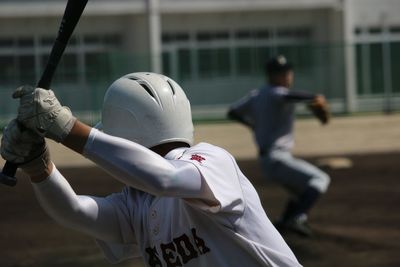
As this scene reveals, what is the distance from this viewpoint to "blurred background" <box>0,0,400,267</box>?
18964 millimetres

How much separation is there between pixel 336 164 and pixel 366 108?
1477 cm

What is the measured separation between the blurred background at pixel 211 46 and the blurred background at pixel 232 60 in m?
0.04

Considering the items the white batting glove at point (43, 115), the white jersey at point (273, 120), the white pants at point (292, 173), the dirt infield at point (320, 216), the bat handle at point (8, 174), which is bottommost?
the dirt infield at point (320, 216)

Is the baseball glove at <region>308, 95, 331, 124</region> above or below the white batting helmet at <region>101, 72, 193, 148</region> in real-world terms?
below

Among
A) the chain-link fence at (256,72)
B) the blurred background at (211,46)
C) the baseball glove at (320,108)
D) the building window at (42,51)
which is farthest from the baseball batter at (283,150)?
the building window at (42,51)

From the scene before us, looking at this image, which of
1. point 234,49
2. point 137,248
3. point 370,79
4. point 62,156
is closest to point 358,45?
point 370,79

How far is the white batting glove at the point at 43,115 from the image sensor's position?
2.56 m

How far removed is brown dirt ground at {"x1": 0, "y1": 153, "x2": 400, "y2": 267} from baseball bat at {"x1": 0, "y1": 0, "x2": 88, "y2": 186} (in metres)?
4.89

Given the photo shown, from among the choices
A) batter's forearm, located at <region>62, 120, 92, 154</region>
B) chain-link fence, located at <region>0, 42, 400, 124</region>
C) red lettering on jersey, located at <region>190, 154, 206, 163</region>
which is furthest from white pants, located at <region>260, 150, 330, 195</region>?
chain-link fence, located at <region>0, 42, 400, 124</region>

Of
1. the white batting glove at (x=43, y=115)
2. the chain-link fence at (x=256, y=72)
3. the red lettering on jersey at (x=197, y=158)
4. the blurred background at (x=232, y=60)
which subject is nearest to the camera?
the white batting glove at (x=43, y=115)

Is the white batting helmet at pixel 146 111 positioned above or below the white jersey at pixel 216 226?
above

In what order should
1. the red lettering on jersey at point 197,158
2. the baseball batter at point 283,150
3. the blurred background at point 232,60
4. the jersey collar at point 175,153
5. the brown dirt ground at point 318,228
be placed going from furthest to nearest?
the blurred background at point 232,60 → the baseball batter at point 283,150 → the brown dirt ground at point 318,228 → the jersey collar at point 175,153 → the red lettering on jersey at point 197,158

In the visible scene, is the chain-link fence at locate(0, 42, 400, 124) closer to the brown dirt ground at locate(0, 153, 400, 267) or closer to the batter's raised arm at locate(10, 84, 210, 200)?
the brown dirt ground at locate(0, 153, 400, 267)

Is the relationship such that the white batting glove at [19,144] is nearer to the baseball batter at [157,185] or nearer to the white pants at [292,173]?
the baseball batter at [157,185]
